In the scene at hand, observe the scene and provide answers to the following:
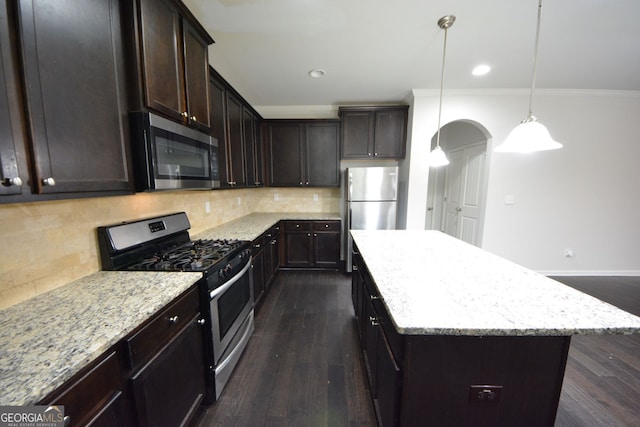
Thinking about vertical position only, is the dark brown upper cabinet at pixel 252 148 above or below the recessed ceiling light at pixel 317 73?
below

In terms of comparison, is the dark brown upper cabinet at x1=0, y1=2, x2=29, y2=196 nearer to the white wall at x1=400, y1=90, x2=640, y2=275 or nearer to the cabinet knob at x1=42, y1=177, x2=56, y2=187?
the cabinet knob at x1=42, y1=177, x2=56, y2=187

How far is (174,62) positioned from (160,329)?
4.91 ft

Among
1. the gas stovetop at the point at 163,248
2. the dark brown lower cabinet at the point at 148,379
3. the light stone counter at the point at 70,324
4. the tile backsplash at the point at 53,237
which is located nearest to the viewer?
the light stone counter at the point at 70,324

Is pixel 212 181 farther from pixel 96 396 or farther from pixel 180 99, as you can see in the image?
pixel 96 396

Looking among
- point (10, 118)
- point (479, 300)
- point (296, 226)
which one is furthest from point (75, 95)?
point (296, 226)

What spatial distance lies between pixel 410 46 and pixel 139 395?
9.59 ft

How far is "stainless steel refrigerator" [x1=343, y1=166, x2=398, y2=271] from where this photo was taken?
3.14m

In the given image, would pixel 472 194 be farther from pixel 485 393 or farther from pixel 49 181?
pixel 49 181

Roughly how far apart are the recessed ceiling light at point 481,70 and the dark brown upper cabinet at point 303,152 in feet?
5.76

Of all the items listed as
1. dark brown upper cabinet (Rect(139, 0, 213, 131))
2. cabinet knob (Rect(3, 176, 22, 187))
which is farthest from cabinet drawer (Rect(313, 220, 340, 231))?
cabinet knob (Rect(3, 176, 22, 187))

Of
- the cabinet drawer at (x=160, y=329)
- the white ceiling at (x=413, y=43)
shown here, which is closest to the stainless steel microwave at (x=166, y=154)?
the cabinet drawer at (x=160, y=329)

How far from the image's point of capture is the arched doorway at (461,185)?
3.41 m

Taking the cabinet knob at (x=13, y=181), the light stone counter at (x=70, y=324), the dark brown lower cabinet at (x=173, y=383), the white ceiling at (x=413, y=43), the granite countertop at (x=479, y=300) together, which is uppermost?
the white ceiling at (x=413, y=43)

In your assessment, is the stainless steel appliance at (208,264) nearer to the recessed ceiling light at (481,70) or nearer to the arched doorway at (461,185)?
the recessed ceiling light at (481,70)
